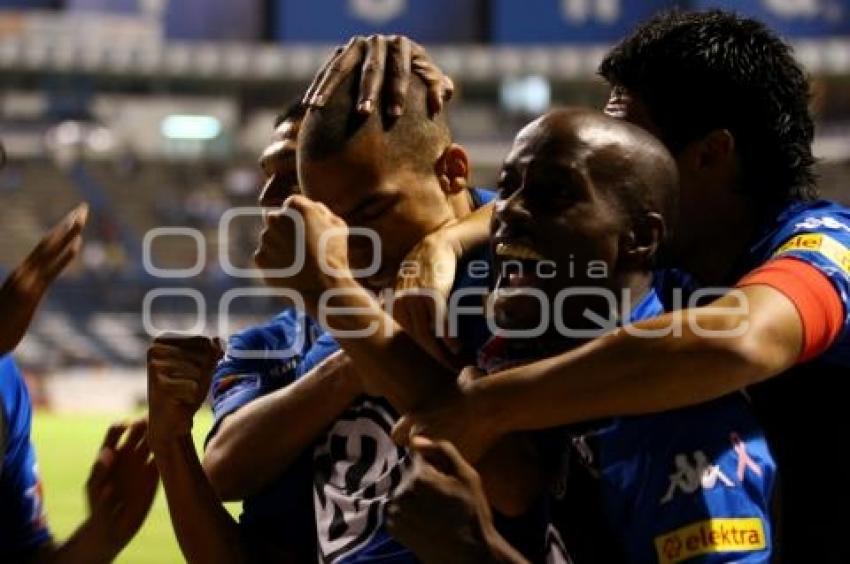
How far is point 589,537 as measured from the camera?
1.97m

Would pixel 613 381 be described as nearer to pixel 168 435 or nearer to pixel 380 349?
pixel 380 349

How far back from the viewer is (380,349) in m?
1.81

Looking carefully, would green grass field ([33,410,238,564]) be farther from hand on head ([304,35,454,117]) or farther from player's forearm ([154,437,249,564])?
hand on head ([304,35,454,117])

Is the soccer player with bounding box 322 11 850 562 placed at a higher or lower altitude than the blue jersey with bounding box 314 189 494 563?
higher

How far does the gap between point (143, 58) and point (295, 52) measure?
366 cm

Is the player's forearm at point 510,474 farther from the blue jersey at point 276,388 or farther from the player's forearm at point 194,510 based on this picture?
the player's forearm at point 194,510

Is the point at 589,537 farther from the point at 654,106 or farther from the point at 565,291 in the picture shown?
the point at 654,106

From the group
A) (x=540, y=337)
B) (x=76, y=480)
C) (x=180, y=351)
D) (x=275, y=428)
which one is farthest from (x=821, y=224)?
(x=76, y=480)

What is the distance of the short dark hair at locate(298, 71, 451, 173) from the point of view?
83.0 inches

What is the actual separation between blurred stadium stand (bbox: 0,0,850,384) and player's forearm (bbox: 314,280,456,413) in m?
26.2

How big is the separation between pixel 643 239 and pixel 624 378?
0.22 meters

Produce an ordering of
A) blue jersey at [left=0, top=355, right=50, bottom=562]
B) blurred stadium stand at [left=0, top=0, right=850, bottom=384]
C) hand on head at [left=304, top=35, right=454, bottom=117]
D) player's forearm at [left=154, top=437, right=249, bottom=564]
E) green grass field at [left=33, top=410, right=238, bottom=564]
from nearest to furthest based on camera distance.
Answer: hand on head at [left=304, top=35, right=454, bottom=117] → player's forearm at [left=154, top=437, right=249, bottom=564] → blue jersey at [left=0, top=355, right=50, bottom=562] → green grass field at [left=33, top=410, right=238, bottom=564] → blurred stadium stand at [left=0, top=0, right=850, bottom=384]

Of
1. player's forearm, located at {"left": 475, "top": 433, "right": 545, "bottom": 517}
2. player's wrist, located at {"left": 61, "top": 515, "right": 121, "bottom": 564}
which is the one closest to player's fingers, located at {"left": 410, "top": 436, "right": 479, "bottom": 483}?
player's forearm, located at {"left": 475, "top": 433, "right": 545, "bottom": 517}

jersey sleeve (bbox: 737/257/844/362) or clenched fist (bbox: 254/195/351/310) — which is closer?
clenched fist (bbox: 254/195/351/310)
